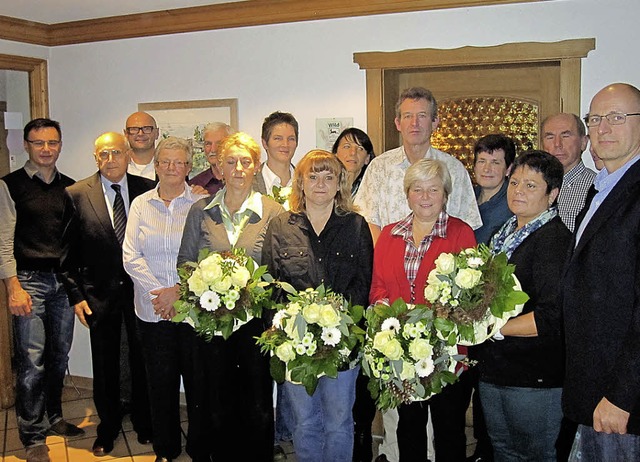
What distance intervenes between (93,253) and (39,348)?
0.69 meters

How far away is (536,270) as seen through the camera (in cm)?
255

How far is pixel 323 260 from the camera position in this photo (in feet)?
9.66

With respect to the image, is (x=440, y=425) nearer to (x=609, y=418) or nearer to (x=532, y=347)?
(x=532, y=347)

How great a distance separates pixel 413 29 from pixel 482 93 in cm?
62

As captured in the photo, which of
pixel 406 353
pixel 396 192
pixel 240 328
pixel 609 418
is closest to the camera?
pixel 609 418

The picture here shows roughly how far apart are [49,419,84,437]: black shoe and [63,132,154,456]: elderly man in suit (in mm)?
310

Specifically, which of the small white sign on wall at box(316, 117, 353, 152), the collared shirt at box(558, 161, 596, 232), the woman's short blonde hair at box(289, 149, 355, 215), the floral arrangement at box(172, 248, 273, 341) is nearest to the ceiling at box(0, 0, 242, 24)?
the small white sign on wall at box(316, 117, 353, 152)

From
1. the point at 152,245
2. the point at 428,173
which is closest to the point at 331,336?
the point at 428,173

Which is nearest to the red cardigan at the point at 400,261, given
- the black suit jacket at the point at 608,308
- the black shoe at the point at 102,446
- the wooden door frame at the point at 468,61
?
the black suit jacket at the point at 608,308

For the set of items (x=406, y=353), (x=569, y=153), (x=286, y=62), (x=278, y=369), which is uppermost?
(x=286, y=62)

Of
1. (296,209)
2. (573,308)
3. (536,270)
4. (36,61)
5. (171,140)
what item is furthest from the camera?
(36,61)

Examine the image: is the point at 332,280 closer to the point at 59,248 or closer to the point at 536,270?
the point at 536,270

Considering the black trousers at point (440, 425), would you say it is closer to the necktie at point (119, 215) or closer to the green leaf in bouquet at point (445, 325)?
the green leaf in bouquet at point (445, 325)

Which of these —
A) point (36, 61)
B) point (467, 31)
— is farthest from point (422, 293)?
point (36, 61)
